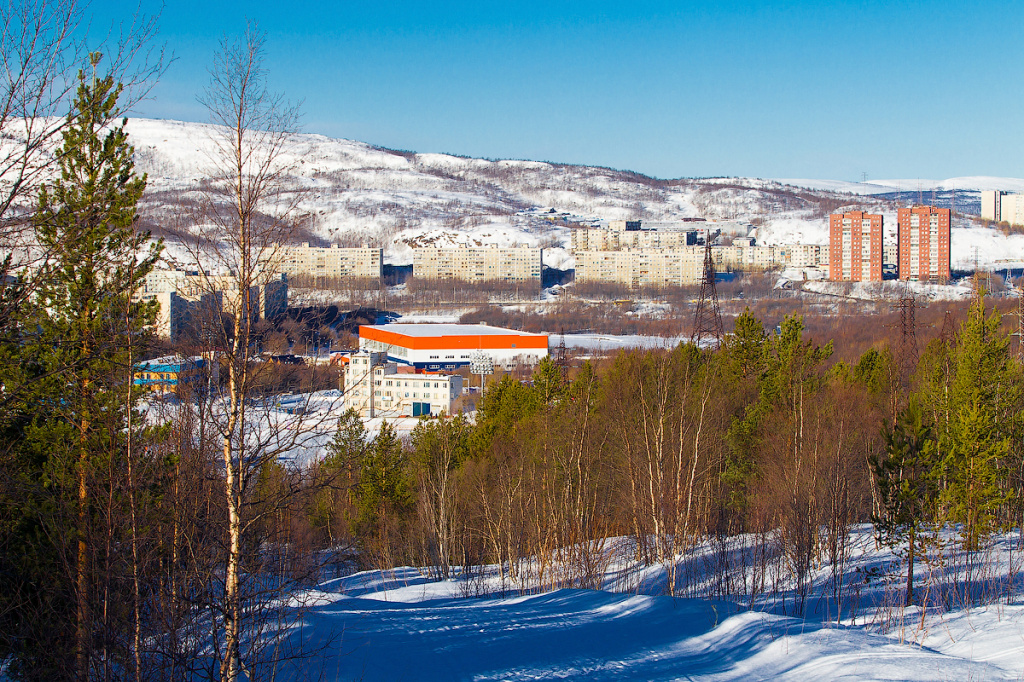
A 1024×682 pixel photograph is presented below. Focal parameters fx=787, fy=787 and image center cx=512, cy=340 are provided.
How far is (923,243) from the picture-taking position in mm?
89812

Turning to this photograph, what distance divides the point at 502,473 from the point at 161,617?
8653mm

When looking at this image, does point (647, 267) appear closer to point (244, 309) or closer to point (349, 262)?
point (349, 262)

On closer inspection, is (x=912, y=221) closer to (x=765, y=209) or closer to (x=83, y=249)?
(x=765, y=209)

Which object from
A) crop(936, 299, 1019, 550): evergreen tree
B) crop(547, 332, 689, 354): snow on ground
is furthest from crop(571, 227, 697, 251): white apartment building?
crop(936, 299, 1019, 550): evergreen tree

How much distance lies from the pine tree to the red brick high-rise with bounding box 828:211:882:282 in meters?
92.8

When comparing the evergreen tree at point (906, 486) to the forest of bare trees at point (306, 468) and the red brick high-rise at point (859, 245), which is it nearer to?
the forest of bare trees at point (306, 468)

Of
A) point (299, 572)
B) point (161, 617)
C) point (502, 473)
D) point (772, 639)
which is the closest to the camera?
point (161, 617)

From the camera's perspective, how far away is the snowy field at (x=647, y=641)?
16.8 ft

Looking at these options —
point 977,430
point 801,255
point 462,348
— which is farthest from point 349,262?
point 977,430

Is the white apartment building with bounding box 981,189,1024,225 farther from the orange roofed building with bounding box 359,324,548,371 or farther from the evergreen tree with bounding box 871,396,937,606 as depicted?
the evergreen tree with bounding box 871,396,937,606

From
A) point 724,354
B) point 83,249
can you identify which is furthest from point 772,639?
point 724,354

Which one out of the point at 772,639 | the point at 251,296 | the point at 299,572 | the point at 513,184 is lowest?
the point at 772,639

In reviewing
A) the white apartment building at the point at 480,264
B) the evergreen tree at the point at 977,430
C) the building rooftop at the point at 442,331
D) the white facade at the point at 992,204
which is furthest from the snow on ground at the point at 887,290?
the evergreen tree at the point at 977,430

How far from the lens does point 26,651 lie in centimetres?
564
